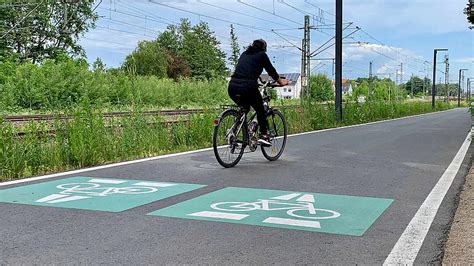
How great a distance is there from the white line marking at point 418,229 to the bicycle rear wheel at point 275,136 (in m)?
2.88

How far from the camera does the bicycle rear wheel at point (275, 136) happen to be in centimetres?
905

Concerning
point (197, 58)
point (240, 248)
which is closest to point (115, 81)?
point (240, 248)

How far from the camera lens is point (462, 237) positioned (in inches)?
167

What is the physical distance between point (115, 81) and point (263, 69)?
2985cm

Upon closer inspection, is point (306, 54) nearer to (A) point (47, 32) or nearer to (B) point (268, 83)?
(A) point (47, 32)

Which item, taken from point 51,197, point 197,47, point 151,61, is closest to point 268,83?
point 51,197

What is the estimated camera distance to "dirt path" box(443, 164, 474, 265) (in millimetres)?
3736

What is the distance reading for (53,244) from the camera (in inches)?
160

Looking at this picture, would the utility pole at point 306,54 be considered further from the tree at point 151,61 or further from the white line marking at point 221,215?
the white line marking at point 221,215

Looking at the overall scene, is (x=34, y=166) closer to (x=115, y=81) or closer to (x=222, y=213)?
(x=222, y=213)

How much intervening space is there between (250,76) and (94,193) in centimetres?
323

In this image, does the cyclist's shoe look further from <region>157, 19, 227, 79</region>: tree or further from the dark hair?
<region>157, 19, 227, 79</region>: tree

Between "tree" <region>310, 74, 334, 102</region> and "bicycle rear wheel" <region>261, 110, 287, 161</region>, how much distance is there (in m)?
65.4

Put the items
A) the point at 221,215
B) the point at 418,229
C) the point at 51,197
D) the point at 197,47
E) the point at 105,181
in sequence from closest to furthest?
1. the point at 418,229
2. the point at 221,215
3. the point at 51,197
4. the point at 105,181
5. the point at 197,47
